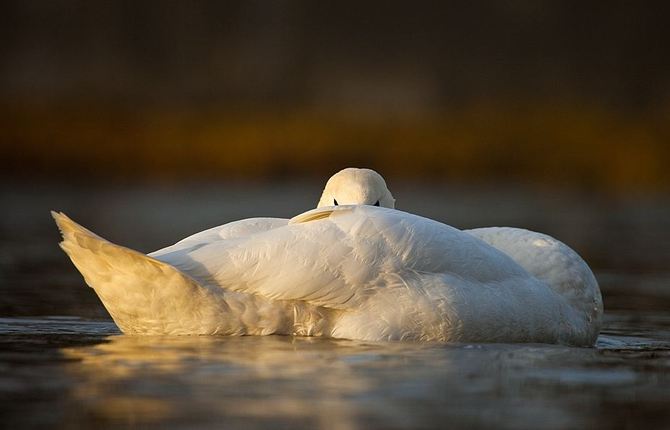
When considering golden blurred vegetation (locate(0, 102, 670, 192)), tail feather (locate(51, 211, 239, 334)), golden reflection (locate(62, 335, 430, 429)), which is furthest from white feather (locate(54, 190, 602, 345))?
golden blurred vegetation (locate(0, 102, 670, 192))

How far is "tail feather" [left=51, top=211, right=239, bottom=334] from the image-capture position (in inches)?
231

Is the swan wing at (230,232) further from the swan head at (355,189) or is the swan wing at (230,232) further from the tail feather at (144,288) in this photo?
the swan head at (355,189)

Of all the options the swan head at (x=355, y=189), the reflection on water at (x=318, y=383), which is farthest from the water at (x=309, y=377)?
the swan head at (x=355, y=189)

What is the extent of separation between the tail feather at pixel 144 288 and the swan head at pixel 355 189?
1.18 m

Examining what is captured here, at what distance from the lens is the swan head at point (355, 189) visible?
694 centimetres

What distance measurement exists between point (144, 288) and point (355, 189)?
138 centimetres

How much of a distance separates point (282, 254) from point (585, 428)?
76.8 inches

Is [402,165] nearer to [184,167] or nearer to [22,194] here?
[184,167]

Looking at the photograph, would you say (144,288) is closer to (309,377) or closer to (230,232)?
(230,232)

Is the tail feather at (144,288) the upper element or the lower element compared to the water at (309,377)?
upper

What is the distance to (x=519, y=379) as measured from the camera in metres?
5.09

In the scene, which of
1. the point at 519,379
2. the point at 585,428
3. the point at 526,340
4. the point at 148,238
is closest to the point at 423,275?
the point at 526,340

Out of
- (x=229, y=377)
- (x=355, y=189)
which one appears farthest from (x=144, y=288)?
(x=355, y=189)

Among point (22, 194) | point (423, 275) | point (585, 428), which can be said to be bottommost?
point (585, 428)
